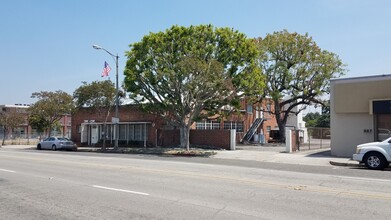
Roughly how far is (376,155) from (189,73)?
1394 cm

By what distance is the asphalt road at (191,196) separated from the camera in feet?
25.8

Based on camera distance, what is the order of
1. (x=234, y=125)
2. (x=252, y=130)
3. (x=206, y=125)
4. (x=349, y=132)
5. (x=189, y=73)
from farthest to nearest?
(x=252, y=130) < (x=234, y=125) < (x=206, y=125) < (x=189, y=73) < (x=349, y=132)

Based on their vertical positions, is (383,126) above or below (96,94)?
below

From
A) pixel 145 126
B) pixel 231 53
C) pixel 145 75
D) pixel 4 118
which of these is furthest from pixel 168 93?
pixel 4 118

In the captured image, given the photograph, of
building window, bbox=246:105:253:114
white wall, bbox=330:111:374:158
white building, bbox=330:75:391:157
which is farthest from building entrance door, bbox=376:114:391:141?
building window, bbox=246:105:253:114

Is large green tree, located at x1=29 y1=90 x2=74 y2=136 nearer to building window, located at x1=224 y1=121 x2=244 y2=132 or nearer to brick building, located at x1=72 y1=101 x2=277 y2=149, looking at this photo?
brick building, located at x1=72 y1=101 x2=277 y2=149

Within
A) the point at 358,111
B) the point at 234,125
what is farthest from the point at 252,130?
the point at 358,111

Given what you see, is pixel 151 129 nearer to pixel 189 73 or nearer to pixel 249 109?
pixel 189 73

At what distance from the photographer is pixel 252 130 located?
4816 centimetres

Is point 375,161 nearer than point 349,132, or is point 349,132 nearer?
point 375,161

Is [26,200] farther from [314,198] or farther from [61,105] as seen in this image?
[61,105]

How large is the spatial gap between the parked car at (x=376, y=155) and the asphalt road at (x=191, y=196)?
423 centimetres

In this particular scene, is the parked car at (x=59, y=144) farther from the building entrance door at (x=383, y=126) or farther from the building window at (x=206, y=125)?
the building entrance door at (x=383, y=126)

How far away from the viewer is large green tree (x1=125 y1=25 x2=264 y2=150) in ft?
94.1
